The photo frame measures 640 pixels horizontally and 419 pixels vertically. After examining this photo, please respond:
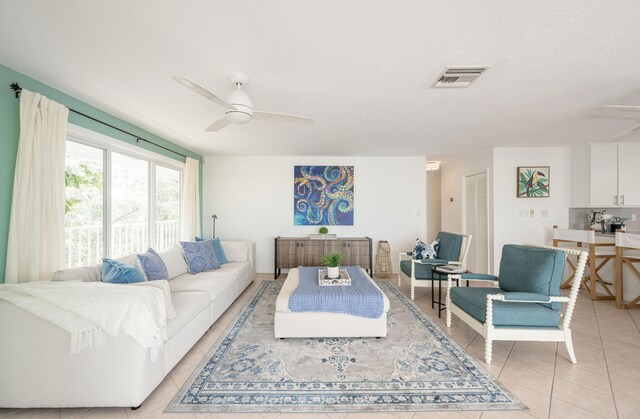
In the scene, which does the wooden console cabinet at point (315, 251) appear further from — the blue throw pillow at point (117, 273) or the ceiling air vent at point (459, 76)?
the ceiling air vent at point (459, 76)

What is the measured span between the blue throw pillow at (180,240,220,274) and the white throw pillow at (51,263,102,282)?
1232mm

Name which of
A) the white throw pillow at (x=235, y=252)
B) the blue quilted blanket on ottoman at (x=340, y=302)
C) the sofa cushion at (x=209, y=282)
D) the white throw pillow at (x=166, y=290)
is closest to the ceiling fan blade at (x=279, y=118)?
the white throw pillow at (x=166, y=290)

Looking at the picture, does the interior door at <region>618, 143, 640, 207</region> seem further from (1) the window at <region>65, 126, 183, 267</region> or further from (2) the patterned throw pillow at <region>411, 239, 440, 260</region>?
(1) the window at <region>65, 126, 183, 267</region>

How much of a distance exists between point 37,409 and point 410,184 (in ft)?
18.2

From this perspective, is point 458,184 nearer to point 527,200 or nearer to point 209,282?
point 527,200

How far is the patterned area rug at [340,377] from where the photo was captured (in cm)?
176

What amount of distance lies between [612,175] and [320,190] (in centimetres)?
489

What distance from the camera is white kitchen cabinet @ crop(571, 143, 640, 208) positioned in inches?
166

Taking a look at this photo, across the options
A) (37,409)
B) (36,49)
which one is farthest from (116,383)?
(36,49)

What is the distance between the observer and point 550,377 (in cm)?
204

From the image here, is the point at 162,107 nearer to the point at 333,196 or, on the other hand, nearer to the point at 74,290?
the point at 74,290

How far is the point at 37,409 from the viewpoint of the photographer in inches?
68.4

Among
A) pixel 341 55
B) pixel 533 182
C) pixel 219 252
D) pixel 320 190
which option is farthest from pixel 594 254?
pixel 219 252

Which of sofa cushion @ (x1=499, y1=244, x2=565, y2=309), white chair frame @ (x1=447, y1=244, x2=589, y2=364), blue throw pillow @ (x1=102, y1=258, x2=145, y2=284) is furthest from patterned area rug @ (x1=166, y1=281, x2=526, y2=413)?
blue throw pillow @ (x1=102, y1=258, x2=145, y2=284)
